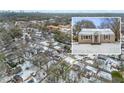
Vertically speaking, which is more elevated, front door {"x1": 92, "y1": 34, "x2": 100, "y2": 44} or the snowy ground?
front door {"x1": 92, "y1": 34, "x2": 100, "y2": 44}

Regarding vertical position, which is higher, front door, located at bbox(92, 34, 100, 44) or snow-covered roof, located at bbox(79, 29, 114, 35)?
snow-covered roof, located at bbox(79, 29, 114, 35)

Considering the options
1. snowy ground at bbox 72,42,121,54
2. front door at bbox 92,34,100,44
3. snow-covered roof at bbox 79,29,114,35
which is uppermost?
snow-covered roof at bbox 79,29,114,35

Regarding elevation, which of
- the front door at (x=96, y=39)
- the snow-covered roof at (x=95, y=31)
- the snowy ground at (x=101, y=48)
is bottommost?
the snowy ground at (x=101, y=48)

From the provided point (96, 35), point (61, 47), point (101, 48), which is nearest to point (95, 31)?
point (96, 35)

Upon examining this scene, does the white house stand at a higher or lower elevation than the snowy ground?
higher

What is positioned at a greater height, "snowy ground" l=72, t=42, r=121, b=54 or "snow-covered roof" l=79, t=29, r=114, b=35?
"snow-covered roof" l=79, t=29, r=114, b=35

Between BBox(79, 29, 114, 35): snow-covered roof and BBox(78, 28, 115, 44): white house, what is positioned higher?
BBox(79, 29, 114, 35): snow-covered roof
